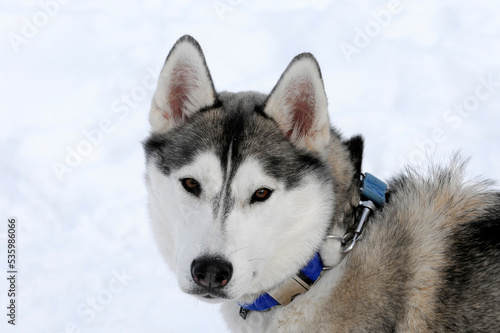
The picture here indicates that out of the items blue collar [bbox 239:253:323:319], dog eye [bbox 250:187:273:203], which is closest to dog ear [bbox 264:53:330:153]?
dog eye [bbox 250:187:273:203]

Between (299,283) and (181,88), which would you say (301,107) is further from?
(299,283)

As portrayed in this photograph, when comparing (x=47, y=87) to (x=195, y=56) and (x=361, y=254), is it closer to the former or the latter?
(x=195, y=56)

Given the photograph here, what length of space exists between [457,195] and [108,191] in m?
3.95

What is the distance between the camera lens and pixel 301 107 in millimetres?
2951

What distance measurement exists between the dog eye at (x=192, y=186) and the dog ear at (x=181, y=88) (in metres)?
0.45

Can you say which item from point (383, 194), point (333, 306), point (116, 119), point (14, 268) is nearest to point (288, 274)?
point (333, 306)

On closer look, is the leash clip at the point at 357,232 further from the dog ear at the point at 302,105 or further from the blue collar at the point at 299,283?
the dog ear at the point at 302,105

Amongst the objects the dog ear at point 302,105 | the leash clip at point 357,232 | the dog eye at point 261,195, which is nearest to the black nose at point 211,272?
the dog eye at point 261,195

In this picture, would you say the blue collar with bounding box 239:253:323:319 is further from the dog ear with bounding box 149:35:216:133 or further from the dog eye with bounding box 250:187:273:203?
the dog ear with bounding box 149:35:216:133

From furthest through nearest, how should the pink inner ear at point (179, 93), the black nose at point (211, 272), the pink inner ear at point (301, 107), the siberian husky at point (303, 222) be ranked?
the pink inner ear at point (179, 93), the pink inner ear at point (301, 107), the siberian husky at point (303, 222), the black nose at point (211, 272)

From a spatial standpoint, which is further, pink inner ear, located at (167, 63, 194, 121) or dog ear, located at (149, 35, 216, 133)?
pink inner ear, located at (167, 63, 194, 121)

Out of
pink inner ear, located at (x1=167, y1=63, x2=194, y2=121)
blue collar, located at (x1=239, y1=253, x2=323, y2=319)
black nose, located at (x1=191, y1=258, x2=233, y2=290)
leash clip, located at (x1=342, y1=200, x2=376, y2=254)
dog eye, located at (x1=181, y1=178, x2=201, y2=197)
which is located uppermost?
pink inner ear, located at (x1=167, y1=63, x2=194, y2=121)

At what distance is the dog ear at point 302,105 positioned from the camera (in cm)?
280

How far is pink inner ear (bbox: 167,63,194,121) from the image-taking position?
10.1 feet
